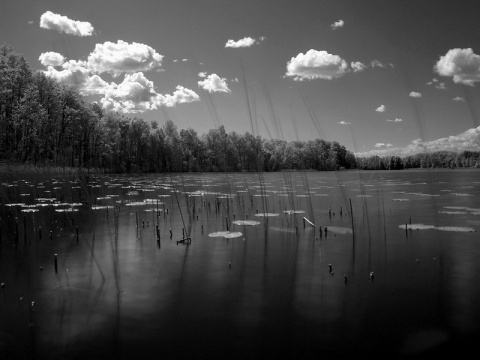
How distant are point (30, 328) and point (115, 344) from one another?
1906mm

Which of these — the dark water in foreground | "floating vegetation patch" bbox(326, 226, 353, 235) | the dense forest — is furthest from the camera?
the dense forest

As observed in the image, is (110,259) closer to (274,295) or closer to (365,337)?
(274,295)

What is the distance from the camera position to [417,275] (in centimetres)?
1041

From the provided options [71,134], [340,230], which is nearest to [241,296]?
[340,230]

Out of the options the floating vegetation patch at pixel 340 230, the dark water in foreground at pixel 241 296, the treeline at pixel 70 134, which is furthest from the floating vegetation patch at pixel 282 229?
the treeline at pixel 70 134

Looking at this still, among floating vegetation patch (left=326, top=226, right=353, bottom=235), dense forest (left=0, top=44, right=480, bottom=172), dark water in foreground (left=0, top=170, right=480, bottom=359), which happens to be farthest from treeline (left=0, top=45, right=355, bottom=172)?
dark water in foreground (left=0, top=170, right=480, bottom=359)

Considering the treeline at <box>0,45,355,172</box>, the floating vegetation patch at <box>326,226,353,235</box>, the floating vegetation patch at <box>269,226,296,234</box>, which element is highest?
the treeline at <box>0,45,355,172</box>

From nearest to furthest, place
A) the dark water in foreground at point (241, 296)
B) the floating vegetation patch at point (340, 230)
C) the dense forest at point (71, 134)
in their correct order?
the dark water in foreground at point (241, 296) → the floating vegetation patch at point (340, 230) → the dense forest at point (71, 134)

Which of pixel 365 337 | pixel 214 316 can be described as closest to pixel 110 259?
pixel 214 316

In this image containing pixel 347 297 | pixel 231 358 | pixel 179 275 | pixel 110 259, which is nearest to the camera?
pixel 231 358

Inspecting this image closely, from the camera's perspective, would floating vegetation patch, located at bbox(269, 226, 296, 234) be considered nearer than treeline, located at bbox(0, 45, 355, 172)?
Yes

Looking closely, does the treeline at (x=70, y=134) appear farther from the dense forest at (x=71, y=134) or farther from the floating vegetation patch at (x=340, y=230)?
the floating vegetation patch at (x=340, y=230)

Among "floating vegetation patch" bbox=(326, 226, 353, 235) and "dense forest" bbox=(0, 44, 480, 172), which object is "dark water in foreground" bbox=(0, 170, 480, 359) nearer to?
"floating vegetation patch" bbox=(326, 226, 353, 235)

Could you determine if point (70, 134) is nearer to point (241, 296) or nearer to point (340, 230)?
point (340, 230)
